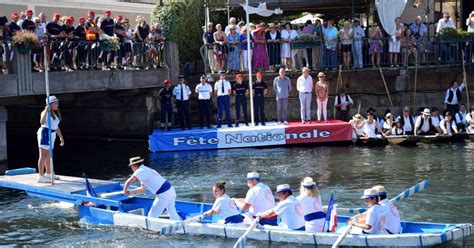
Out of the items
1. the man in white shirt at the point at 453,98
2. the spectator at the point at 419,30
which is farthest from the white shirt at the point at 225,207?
the spectator at the point at 419,30

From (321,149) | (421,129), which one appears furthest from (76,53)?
(421,129)

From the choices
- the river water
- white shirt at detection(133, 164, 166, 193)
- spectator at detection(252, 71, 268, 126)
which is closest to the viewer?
white shirt at detection(133, 164, 166, 193)

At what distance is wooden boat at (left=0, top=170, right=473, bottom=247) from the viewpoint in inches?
566

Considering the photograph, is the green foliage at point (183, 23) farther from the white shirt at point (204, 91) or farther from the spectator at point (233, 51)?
the white shirt at point (204, 91)

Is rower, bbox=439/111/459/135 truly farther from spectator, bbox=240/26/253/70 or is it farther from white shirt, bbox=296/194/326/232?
white shirt, bbox=296/194/326/232

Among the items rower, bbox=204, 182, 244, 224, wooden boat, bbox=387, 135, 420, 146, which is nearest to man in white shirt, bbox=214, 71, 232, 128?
wooden boat, bbox=387, 135, 420, 146

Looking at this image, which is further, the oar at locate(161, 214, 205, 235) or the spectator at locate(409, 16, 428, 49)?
the spectator at locate(409, 16, 428, 49)

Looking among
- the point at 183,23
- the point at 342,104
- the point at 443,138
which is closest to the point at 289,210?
the point at 443,138

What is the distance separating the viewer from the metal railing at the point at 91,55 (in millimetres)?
23688

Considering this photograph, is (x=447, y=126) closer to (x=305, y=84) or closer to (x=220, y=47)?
(x=305, y=84)

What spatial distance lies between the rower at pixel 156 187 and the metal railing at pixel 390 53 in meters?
12.5

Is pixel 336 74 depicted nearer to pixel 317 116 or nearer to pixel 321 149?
pixel 317 116

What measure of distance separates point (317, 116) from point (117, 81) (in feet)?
21.4

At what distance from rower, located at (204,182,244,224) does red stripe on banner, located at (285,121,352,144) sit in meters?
11.2
